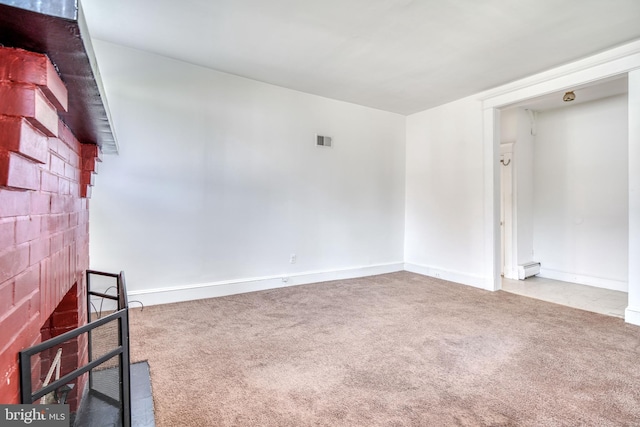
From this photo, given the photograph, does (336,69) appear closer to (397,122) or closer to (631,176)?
(397,122)

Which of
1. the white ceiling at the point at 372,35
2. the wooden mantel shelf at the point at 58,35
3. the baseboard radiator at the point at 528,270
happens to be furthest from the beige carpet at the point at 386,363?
the white ceiling at the point at 372,35

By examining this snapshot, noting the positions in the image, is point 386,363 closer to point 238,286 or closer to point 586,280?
point 238,286

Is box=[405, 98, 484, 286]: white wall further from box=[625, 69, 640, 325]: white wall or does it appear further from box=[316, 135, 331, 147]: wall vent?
box=[316, 135, 331, 147]: wall vent

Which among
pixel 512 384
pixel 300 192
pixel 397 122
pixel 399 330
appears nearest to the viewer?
pixel 512 384

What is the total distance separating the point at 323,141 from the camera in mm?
4562

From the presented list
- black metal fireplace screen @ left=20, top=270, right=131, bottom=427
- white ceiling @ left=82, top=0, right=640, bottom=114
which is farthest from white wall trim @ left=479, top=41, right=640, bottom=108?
black metal fireplace screen @ left=20, top=270, right=131, bottom=427

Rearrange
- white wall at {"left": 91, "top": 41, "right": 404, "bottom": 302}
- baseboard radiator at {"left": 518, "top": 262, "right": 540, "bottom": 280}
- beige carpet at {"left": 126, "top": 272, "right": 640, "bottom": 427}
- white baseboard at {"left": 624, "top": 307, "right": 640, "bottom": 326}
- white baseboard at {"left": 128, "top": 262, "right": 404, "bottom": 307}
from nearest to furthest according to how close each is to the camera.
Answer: beige carpet at {"left": 126, "top": 272, "right": 640, "bottom": 427} < white baseboard at {"left": 624, "top": 307, "right": 640, "bottom": 326} < white wall at {"left": 91, "top": 41, "right": 404, "bottom": 302} < white baseboard at {"left": 128, "top": 262, "right": 404, "bottom": 307} < baseboard radiator at {"left": 518, "top": 262, "right": 540, "bottom": 280}

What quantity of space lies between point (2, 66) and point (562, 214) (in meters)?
6.19

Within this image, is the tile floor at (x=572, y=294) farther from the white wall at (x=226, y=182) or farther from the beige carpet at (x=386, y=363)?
the white wall at (x=226, y=182)

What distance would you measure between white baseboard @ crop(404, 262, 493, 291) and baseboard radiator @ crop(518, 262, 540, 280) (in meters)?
1.11

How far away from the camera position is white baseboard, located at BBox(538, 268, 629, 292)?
14.1 ft

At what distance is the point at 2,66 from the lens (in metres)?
0.71

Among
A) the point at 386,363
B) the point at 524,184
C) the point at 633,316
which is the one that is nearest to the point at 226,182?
the point at 386,363

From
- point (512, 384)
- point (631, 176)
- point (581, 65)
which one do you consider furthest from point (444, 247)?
point (512, 384)
